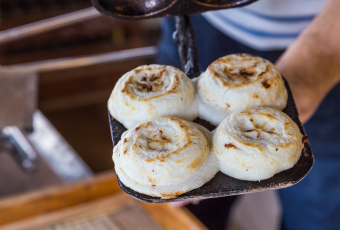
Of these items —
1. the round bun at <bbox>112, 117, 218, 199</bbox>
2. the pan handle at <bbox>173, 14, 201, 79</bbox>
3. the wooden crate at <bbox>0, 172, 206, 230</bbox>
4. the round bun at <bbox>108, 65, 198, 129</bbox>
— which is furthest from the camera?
the wooden crate at <bbox>0, 172, 206, 230</bbox>

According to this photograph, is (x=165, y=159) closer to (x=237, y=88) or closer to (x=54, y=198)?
(x=237, y=88)

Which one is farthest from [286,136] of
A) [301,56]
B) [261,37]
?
[261,37]

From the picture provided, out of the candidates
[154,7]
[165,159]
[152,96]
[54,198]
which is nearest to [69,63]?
[54,198]

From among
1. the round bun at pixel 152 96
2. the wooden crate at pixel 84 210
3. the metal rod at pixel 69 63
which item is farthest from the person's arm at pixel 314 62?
the metal rod at pixel 69 63

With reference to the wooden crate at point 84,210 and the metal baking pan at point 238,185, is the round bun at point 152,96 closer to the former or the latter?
the metal baking pan at point 238,185

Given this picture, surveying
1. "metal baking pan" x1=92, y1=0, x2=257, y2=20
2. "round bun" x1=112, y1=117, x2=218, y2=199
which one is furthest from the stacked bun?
"metal baking pan" x1=92, y1=0, x2=257, y2=20

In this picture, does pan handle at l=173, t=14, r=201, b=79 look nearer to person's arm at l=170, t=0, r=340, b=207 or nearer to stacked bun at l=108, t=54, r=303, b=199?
stacked bun at l=108, t=54, r=303, b=199

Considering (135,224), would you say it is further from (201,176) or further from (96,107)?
(96,107)
